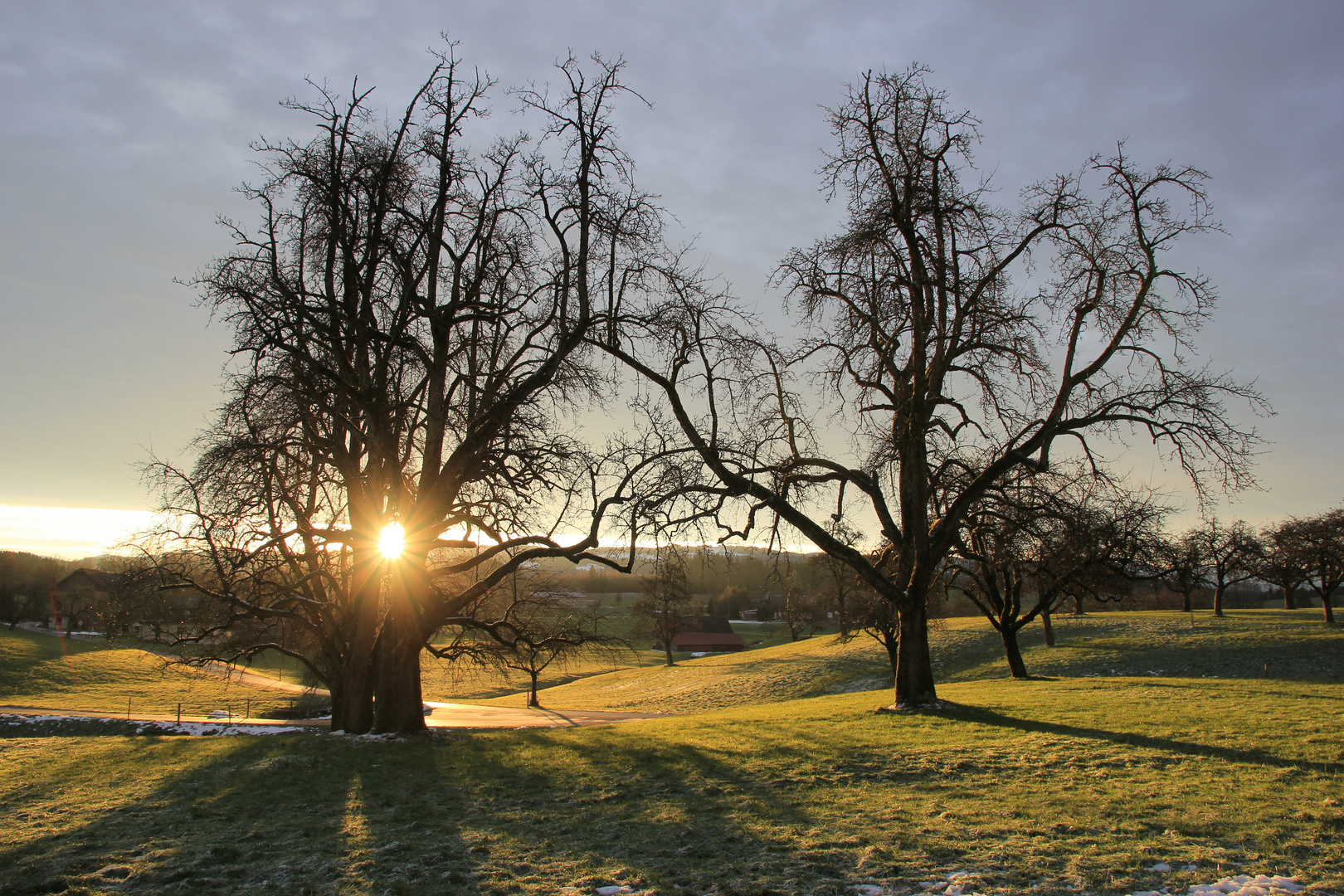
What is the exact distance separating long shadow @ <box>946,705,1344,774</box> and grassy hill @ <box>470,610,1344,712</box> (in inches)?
802

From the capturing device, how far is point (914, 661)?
48.1 ft

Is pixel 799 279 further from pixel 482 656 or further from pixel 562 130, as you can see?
pixel 482 656

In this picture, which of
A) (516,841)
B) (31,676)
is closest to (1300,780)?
(516,841)

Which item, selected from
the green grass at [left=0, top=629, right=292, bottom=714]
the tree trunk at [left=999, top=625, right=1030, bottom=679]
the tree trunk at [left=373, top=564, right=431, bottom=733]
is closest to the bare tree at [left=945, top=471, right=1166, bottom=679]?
the tree trunk at [left=999, top=625, right=1030, bottom=679]

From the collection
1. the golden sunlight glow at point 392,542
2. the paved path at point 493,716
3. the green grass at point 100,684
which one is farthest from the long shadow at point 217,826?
the green grass at point 100,684

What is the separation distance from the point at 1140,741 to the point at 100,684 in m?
53.7

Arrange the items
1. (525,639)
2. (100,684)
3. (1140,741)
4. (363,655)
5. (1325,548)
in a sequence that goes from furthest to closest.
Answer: (100,684) < (1325,548) < (525,639) < (363,655) < (1140,741)

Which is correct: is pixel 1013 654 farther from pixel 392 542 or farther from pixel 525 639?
pixel 392 542

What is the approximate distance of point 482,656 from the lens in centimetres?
1886

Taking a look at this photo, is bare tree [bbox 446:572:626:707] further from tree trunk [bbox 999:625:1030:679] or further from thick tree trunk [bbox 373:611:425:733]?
tree trunk [bbox 999:625:1030:679]

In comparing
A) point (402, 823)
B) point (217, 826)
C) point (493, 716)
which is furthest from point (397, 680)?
point (493, 716)

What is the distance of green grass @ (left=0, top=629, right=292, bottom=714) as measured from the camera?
36.6 m

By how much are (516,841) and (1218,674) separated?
32.5 metres

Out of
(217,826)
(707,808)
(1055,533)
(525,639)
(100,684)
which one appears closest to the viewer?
(217,826)
